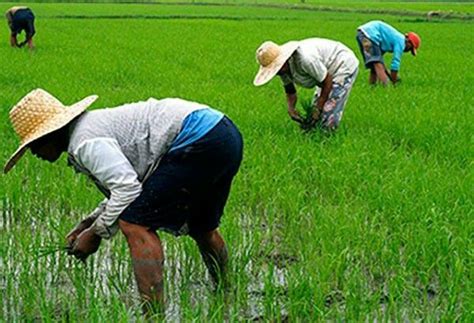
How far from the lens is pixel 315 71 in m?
5.34

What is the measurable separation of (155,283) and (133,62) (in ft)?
28.5

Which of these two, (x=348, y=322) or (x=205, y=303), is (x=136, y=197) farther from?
(x=348, y=322)

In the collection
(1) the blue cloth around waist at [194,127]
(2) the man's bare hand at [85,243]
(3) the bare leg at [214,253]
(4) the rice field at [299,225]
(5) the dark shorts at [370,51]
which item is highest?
(1) the blue cloth around waist at [194,127]

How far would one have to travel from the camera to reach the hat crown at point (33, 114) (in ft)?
9.00

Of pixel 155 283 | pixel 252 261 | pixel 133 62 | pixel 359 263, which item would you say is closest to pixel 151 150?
pixel 155 283

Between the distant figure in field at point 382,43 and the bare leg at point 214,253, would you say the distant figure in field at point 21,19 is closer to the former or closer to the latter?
the distant figure in field at point 382,43

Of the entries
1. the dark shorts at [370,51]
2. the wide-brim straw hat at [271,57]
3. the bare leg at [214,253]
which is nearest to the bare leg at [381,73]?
the dark shorts at [370,51]

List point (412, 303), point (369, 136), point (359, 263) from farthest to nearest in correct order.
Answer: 1. point (369, 136)
2. point (359, 263)
3. point (412, 303)

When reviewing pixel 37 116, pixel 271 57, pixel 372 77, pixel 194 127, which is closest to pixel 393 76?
pixel 372 77

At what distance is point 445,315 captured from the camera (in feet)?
8.80

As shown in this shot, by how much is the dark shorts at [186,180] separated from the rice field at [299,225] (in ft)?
1.12

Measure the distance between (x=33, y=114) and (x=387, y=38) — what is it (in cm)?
616

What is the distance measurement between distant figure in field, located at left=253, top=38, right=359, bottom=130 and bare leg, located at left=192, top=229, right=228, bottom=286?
2.01 meters

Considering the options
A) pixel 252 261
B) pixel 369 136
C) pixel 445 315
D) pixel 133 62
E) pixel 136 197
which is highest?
pixel 136 197
